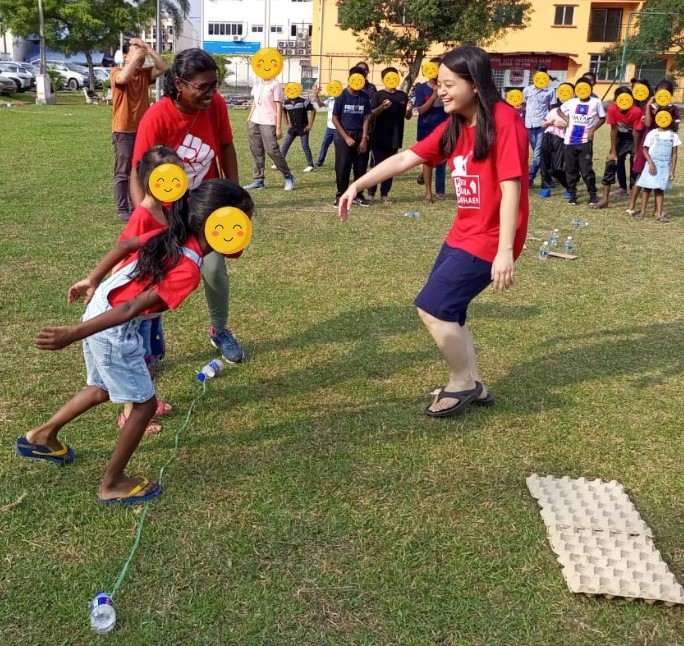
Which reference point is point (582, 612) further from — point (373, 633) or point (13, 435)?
point (13, 435)

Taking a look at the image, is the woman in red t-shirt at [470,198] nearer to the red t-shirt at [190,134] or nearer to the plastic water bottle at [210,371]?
the red t-shirt at [190,134]

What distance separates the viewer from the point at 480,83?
294cm

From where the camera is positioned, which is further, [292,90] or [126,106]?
[292,90]

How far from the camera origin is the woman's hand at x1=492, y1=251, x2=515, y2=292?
3.00 metres

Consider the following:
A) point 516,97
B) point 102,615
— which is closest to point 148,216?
point 102,615

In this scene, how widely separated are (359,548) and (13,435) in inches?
67.8

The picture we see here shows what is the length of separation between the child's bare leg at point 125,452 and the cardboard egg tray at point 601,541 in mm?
1606

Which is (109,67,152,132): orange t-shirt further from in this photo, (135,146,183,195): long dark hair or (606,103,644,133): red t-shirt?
(606,103,644,133): red t-shirt

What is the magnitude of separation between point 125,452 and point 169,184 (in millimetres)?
1063

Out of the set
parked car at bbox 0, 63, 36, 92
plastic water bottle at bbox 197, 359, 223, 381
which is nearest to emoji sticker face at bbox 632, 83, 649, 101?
plastic water bottle at bbox 197, 359, 223, 381

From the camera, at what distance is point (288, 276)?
579 centimetres

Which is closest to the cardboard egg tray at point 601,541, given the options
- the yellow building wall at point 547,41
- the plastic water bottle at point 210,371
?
the plastic water bottle at point 210,371

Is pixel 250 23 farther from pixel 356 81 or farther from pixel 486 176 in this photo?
pixel 486 176

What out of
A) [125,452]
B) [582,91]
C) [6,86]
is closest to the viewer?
[125,452]
